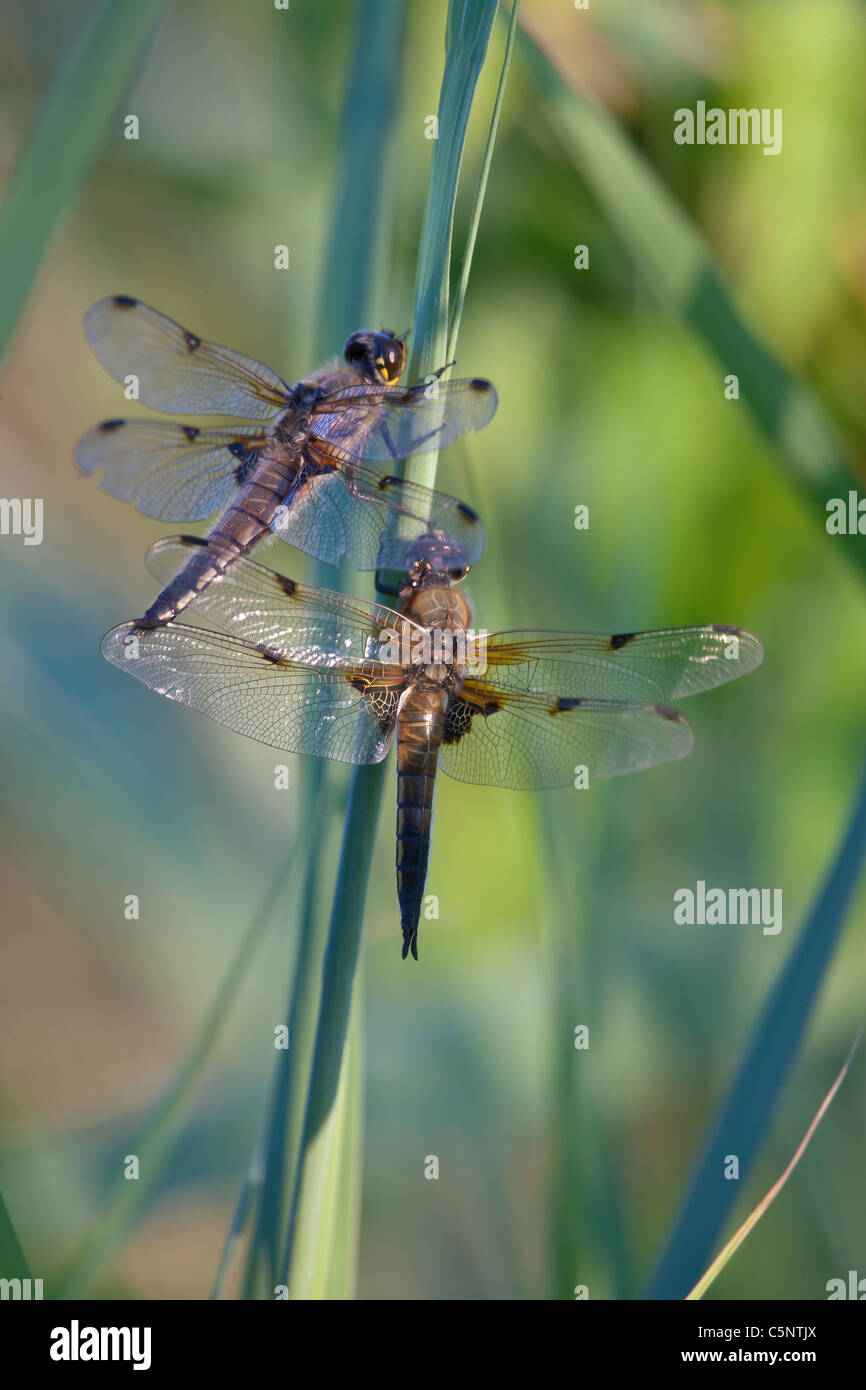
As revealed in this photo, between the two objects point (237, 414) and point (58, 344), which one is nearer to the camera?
point (237, 414)

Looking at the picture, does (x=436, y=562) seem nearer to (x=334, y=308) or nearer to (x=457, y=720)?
(x=457, y=720)

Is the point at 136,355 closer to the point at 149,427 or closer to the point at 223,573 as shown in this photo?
the point at 149,427

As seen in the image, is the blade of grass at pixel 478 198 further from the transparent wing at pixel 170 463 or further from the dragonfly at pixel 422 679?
the transparent wing at pixel 170 463

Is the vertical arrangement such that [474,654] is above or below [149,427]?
below

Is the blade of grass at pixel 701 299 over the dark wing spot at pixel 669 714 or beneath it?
over

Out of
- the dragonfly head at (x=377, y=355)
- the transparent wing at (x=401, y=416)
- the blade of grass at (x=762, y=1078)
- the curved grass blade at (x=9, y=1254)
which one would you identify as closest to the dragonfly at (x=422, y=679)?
the transparent wing at (x=401, y=416)

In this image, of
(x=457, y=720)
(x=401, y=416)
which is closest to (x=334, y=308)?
(x=401, y=416)

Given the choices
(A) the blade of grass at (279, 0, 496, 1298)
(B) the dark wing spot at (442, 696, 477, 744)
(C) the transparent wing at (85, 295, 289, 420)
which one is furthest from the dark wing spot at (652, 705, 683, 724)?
(C) the transparent wing at (85, 295, 289, 420)

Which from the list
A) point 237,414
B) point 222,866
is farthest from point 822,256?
point 222,866
